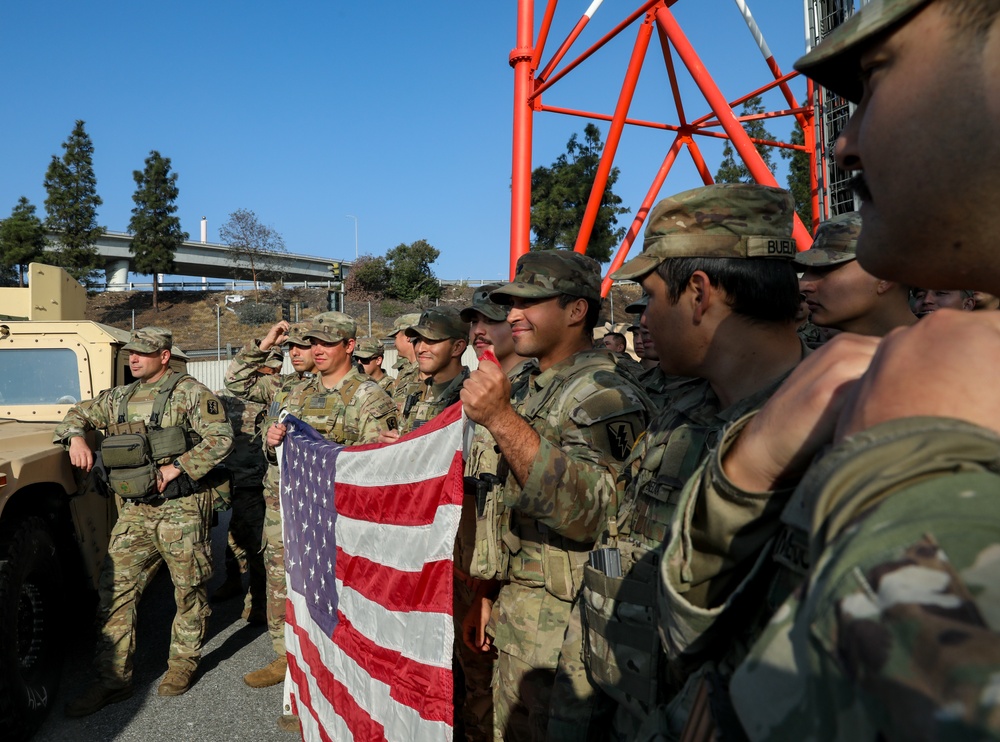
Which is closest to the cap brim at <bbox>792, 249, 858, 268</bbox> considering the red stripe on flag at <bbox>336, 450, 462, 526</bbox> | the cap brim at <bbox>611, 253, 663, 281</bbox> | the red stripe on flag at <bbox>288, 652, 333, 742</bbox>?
the cap brim at <bbox>611, 253, 663, 281</bbox>

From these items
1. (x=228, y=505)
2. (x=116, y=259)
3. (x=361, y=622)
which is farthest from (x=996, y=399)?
(x=116, y=259)

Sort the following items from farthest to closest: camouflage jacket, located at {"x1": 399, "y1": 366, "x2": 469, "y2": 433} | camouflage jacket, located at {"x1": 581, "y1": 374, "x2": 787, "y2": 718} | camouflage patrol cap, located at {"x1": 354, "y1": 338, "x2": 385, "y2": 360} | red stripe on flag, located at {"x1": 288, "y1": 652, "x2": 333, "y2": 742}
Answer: camouflage patrol cap, located at {"x1": 354, "y1": 338, "x2": 385, "y2": 360} → camouflage jacket, located at {"x1": 399, "y1": 366, "x2": 469, "y2": 433} → red stripe on flag, located at {"x1": 288, "y1": 652, "x2": 333, "y2": 742} → camouflage jacket, located at {"x1": 581, "y1": 374, "x2": 787, "y2": 718}

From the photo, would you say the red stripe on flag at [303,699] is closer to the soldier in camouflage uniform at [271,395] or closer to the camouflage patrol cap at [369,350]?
the soldier in camouflage uniform at [271,395]

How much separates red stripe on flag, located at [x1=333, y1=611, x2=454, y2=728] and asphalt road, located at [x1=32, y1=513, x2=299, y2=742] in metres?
1.33

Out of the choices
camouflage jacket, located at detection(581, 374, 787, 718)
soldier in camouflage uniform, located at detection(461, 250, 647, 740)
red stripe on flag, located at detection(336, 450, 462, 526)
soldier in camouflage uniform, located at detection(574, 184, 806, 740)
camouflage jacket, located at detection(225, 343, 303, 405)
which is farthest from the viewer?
camouflage jacket, located at detection(225, 343, 303, 405)

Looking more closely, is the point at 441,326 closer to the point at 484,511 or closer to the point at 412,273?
the point at 484,511

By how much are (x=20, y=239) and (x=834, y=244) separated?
38000 millimetres

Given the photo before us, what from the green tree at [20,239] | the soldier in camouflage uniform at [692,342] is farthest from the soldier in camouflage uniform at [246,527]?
the green tree at [20,239]

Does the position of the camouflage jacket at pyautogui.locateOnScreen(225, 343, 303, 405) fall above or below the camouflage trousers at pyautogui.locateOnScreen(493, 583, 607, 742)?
Result: above

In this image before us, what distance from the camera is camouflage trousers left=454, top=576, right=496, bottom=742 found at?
3184mm

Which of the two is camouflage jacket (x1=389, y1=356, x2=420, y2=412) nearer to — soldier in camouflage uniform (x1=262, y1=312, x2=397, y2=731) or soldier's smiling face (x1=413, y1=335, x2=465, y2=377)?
soldier in camouflage uniform (x1=262, y1=312, x2=397, y2=731)

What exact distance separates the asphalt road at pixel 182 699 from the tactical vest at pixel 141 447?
3.27 ft

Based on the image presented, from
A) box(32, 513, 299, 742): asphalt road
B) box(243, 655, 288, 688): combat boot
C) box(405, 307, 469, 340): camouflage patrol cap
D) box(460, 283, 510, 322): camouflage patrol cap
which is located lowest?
box(32, 513, 299, 742): asphalt road

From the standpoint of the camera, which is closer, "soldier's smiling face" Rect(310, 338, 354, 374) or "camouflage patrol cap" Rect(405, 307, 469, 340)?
"camouflage patrol cap" Rect(405, 307, 469, 340)
